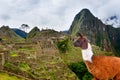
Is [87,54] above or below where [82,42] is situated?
below

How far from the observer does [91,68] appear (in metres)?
3.60

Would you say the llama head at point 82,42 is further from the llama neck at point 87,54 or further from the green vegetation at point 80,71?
the green vegetation at point 80,71

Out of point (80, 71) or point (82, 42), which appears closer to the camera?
point (82, 42)

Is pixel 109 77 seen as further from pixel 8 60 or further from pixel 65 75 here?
pixel 65 75

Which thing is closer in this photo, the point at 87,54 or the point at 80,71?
the point at 87,54

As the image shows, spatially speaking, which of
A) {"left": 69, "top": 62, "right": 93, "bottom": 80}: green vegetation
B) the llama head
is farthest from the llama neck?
{"left": 69, "top": 62, "right": 93, "bottom": 80}: green vegetation

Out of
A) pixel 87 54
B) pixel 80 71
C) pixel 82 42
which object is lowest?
pixel 80 71

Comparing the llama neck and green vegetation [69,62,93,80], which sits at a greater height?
the llama neck

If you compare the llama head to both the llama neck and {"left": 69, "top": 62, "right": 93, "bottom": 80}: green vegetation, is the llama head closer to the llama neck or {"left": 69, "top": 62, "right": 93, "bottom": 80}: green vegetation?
the llama neck

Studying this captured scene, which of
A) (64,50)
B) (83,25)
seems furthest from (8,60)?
(83,25)

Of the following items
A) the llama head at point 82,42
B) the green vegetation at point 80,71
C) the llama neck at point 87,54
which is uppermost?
the llama head at point 82,42

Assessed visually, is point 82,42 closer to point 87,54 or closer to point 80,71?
point 87,54

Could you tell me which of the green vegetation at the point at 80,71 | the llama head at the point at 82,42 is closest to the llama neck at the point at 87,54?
Answer: the llama head at the point at 82,42

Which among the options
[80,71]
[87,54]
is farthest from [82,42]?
[80,71]
